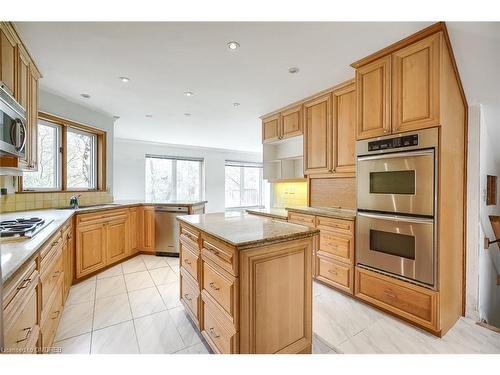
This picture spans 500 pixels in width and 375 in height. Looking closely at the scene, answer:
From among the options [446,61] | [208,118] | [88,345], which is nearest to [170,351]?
[88,345]

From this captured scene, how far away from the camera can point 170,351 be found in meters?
1.69

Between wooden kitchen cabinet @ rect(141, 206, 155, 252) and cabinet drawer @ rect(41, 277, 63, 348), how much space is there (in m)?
1.97

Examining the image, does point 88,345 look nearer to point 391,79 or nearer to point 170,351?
point 170,351

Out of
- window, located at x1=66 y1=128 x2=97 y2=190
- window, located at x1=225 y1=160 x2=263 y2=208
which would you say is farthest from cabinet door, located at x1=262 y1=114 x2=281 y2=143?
window, located at x1=225 y1=160 x2=263 y2=208

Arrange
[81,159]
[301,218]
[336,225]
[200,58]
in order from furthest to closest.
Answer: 1. [81,159]
2. [301,218]
3. [336,225]
4. [200,58]

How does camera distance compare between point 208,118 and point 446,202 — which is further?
point 208,118

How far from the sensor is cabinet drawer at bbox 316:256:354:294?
8.11ft

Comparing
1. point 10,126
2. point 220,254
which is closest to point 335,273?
point 220,254

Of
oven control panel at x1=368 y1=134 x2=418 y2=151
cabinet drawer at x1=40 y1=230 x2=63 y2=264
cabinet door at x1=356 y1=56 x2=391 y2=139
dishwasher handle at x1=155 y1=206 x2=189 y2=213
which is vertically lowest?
cabinet drawer at x1=40 y1=230 x2=63 y2=264

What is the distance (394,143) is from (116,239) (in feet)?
12.5

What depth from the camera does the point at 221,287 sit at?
4.83 ft

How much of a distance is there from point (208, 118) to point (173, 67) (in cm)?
185

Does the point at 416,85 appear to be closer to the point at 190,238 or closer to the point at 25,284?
the point at 190,238

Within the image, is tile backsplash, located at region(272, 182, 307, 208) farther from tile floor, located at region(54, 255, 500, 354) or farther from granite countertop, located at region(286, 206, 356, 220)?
tile floor, located at region(54, 255, 500, 354)
